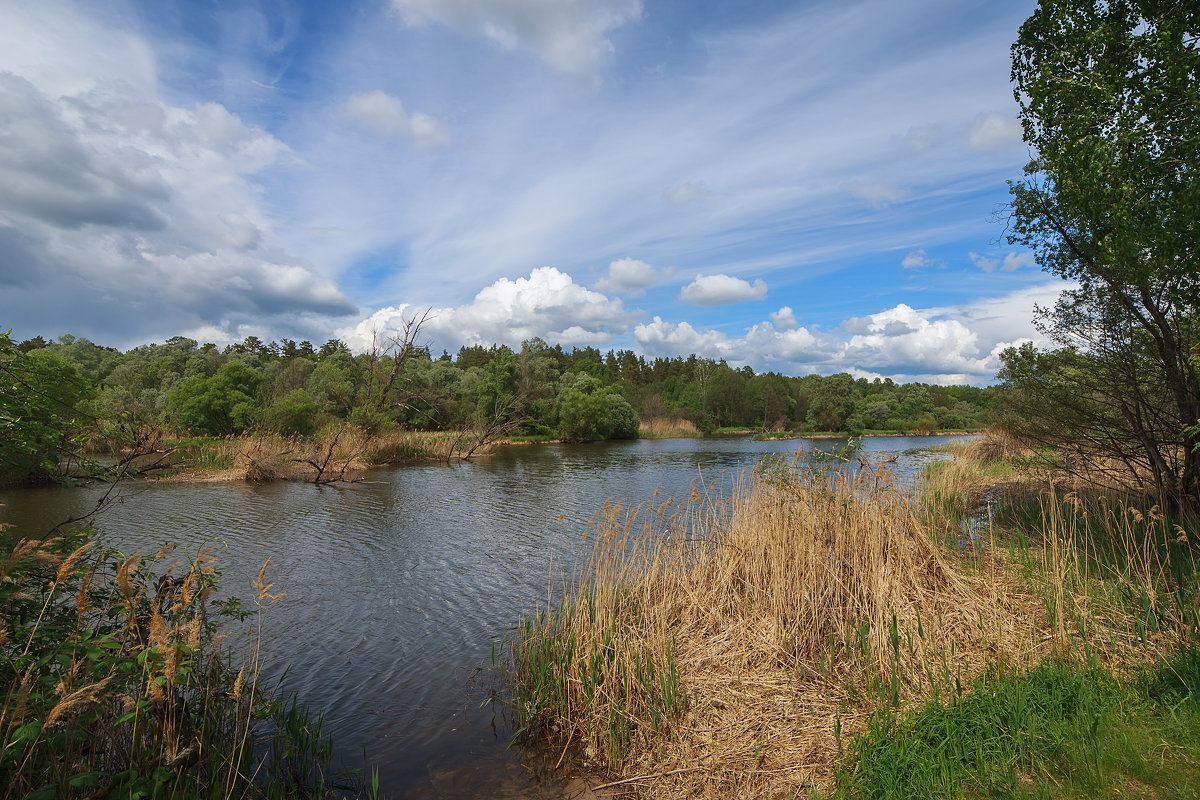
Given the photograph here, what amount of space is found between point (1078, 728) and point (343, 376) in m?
46.2

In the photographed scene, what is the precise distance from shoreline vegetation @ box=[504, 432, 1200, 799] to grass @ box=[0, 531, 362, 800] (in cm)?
265

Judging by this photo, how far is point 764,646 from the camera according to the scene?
5.92 meters

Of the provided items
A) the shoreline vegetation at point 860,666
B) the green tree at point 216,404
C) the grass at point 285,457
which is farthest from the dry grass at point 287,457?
the shoreline vegetation at point 860,666

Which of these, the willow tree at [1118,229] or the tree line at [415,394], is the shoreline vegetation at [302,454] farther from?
the willow tree at [1118,229]

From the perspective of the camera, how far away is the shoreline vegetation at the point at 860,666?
3887mm

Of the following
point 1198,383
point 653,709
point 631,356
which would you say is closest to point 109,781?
point 653,709

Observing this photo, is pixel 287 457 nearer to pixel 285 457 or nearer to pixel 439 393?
pixel 285 457

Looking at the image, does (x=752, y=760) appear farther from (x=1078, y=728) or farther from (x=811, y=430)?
(x=811, y=430)

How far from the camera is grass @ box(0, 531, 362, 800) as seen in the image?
312 cm

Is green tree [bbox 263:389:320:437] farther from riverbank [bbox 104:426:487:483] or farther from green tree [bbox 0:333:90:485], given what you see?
green tree [bbox 0:333:90:485]

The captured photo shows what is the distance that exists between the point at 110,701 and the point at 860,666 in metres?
5.84

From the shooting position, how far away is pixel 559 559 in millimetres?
11961

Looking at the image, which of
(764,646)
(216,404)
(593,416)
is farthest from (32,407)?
(593,416)

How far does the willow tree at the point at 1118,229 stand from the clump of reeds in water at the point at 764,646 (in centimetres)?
402
